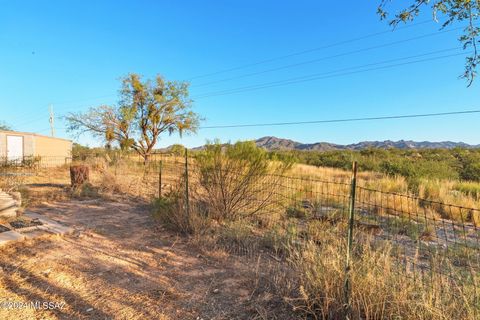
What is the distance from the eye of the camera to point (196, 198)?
19.4ft

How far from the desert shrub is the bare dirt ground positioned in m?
1.33

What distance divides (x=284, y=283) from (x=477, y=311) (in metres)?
1.59

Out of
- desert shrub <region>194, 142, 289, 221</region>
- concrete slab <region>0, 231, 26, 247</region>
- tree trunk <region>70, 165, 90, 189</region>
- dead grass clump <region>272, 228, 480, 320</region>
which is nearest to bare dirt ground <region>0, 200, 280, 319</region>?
concrete slab <region>0, 231, 26, 247</region>

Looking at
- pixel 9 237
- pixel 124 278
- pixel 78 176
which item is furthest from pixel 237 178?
pixel 78 176

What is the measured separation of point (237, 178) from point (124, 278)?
9.59 ft

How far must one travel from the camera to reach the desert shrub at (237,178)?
18.1 feet

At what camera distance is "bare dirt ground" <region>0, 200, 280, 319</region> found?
8.48ft

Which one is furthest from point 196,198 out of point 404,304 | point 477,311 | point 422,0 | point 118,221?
point 422,0

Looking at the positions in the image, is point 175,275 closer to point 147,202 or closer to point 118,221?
point 118,221

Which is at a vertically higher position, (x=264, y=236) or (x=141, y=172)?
(x=141, y=172)

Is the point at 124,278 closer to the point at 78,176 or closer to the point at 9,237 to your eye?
the point at 9,237

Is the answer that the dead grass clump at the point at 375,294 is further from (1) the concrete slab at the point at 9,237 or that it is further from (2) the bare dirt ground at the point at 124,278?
(1) the concrete slab at the point at 9,237

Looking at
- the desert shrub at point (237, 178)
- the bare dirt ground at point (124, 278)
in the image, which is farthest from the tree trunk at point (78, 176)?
the desert shrub at point (237, 178)

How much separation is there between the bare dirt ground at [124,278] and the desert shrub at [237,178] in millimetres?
1331
